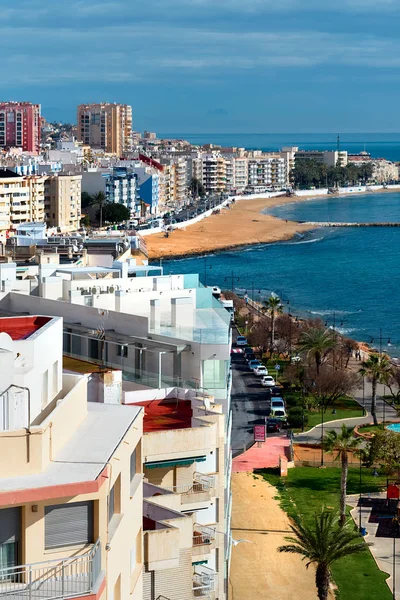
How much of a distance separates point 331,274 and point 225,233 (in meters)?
28.9

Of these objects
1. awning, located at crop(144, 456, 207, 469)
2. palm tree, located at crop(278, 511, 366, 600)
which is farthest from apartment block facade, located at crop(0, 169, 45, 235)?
awning, located at crop(144, 456, 207, 469)

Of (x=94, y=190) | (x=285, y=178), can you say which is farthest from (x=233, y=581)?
(x=285, y=178)

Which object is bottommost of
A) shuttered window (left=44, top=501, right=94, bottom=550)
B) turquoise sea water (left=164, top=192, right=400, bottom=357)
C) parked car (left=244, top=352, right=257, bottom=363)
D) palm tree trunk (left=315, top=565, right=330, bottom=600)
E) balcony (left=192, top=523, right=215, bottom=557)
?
turquoise sea water (left=164, top=192, right=400, bottom=357)

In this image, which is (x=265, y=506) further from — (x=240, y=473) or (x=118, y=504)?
(x=118, y=504)

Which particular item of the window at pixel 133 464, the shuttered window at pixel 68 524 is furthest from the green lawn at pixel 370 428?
the shuttered window at pixel 68 524

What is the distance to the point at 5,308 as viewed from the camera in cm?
1914

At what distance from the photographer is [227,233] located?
122m

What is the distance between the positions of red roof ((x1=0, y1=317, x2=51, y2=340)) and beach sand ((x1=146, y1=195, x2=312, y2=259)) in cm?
8645

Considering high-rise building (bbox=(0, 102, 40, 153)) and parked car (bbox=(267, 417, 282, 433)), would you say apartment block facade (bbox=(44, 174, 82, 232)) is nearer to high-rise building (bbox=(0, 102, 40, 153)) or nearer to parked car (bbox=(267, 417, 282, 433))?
high-rise building (bbox=(0, 102, 40, 153))

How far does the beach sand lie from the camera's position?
10538 cm

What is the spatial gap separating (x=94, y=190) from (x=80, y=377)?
109233 millimetres

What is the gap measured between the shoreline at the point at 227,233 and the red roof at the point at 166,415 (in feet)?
263

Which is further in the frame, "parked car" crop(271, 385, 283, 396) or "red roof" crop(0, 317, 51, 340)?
"parked car" crop(271, 385, 283, 396)

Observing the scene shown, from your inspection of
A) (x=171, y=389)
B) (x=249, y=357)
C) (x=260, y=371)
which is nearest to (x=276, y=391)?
(x=260, y=371)
